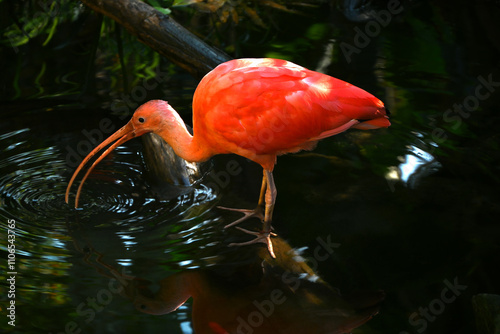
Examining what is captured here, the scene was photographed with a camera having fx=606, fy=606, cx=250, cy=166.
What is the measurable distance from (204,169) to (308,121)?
1.40 m

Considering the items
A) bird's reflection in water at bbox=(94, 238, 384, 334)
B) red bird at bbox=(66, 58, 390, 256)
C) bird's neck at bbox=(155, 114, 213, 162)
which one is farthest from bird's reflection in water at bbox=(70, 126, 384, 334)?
bird's neck at bbox=(155, 114, 213, 162)

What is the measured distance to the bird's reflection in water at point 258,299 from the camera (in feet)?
11.5

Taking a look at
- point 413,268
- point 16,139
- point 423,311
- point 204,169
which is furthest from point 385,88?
point 16,139

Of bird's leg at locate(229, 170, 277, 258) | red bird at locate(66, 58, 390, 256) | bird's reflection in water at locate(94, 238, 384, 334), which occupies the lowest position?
bird's reflection in water at locate(94, 238, 384, 334)

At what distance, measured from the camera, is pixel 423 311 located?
12.0ft

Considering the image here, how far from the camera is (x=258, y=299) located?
3715mm

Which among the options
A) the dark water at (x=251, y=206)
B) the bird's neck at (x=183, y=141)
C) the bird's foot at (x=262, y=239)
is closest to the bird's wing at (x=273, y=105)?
the bird's neck at (x=183, y=141)

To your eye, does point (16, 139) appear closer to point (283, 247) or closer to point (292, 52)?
point (283, 247)

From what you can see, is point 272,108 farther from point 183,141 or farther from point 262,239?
point 262,239

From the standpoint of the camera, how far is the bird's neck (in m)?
4.30

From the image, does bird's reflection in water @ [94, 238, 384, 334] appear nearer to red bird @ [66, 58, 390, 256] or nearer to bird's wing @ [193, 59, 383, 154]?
red bird @ [66, 58, 390, 256]

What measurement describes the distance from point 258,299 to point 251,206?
113 cm

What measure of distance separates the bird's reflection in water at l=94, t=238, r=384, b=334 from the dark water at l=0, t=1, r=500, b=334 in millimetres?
18

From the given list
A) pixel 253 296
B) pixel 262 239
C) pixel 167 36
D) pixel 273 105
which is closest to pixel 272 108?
pixel 273 105
